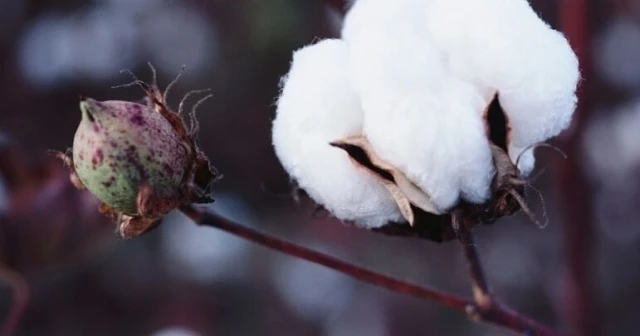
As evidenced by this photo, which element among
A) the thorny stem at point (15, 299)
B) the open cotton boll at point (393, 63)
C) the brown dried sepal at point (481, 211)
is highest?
the open cotton boll at point (393, 63)

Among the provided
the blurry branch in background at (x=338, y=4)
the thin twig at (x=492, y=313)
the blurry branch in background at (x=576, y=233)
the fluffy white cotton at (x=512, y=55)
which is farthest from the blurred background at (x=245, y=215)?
the fluffy white cotton at (x=512, y=55)

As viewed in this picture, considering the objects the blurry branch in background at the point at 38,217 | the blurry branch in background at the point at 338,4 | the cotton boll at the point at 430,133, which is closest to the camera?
the cotton boll at the point at 430,133

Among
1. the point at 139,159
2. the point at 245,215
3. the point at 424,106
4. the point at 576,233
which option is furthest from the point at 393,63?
the point at 245,215

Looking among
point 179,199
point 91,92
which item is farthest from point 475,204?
point 91,92

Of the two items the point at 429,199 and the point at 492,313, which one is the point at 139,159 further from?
the point at 492,313

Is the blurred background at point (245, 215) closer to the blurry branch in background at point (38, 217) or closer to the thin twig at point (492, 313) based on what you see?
the blurry branch in background at point (38, 217)

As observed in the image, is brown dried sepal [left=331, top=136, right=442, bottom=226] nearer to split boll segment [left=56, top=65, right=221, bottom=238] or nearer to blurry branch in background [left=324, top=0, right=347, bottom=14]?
split boll segment [left=56, top=65, right=221, bottom=238]

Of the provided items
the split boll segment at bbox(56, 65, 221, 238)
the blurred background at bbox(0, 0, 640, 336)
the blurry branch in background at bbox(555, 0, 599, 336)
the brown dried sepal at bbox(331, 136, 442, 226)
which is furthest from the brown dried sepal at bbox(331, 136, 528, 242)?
the blurred background at bbox(0, 0, 640, 336)
